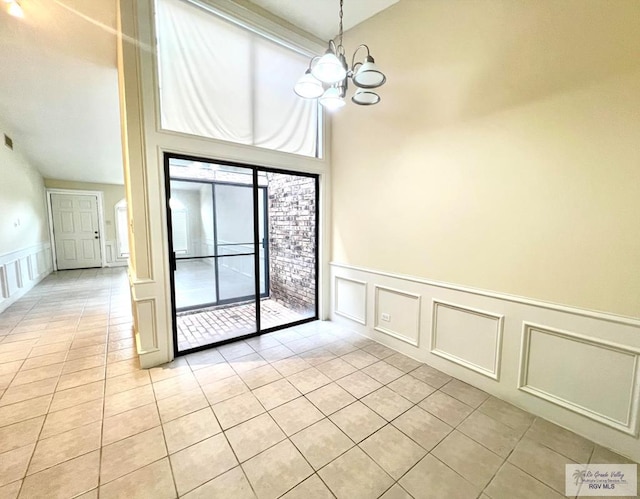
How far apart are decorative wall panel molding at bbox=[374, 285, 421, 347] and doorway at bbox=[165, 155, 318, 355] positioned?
3.62ft

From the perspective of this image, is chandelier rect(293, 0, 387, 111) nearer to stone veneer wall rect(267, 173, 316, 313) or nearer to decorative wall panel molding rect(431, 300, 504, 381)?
stone veneer wall rect(267, 173, 316, 313)

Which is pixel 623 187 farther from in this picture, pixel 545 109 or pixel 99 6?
pixel 99 6

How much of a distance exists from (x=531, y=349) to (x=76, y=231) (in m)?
10.1

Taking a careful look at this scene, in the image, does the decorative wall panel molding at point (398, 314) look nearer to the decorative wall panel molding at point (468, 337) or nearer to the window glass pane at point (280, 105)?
the decorative wall panel molding at point (468, 337)

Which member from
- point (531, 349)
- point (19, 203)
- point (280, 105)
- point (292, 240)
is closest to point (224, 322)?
point (292, 240)

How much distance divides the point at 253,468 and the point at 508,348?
206cm

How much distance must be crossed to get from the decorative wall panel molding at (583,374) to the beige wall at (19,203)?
7152mm

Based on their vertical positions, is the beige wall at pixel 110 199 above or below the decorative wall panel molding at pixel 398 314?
above

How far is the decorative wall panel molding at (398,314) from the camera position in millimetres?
2842

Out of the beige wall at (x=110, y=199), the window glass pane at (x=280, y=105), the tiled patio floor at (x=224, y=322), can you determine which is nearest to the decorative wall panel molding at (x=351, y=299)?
the tiled patio floor at (x=224, y=322)

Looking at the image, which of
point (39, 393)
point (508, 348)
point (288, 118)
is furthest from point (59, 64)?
point (508, 348)

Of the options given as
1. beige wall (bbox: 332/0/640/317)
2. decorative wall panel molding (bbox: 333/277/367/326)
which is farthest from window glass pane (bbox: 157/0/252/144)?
decorative wall panel molding (bbox: 333/277/367/326)

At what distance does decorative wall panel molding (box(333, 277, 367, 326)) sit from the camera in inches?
134

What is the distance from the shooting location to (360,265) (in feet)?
11.2
